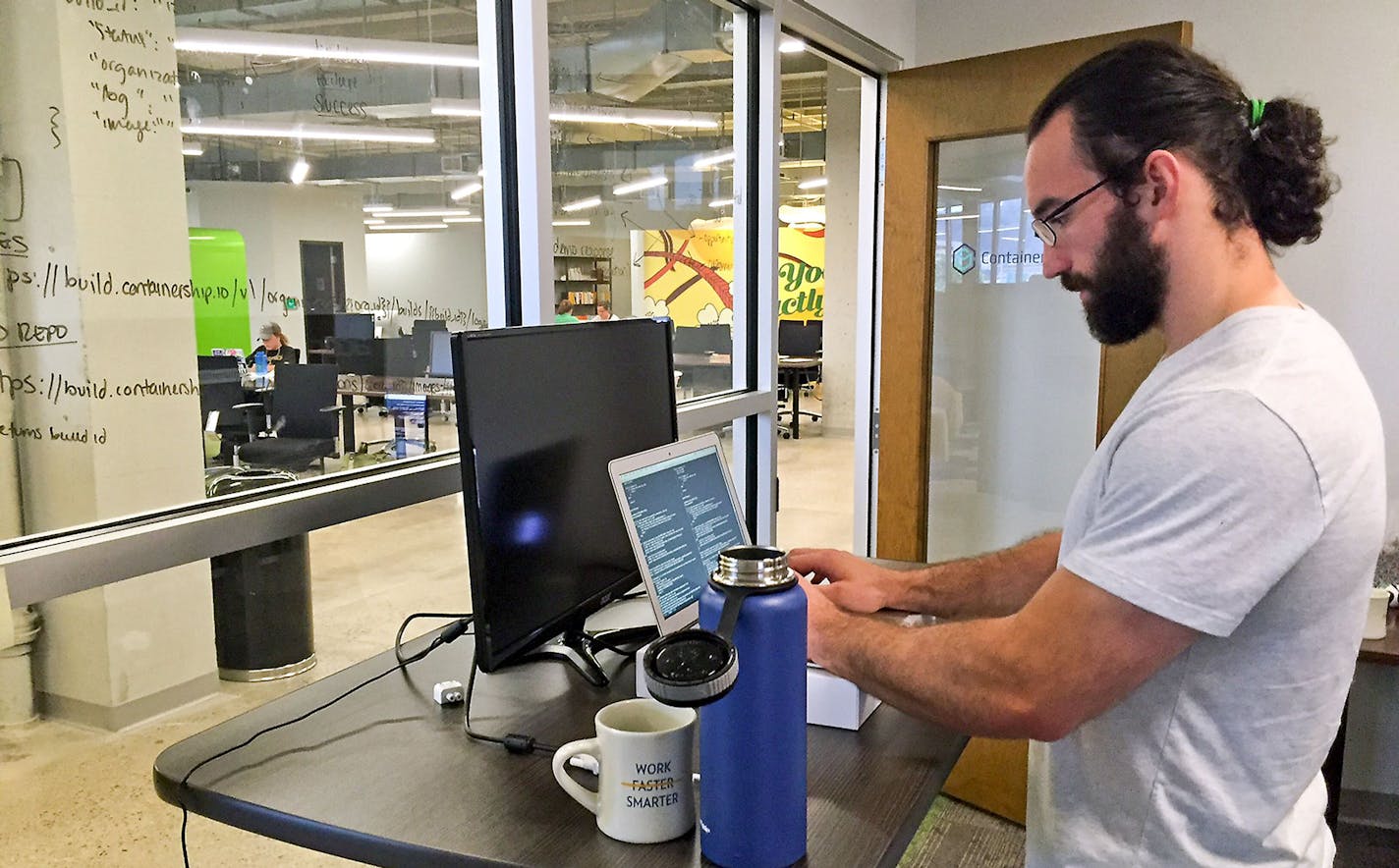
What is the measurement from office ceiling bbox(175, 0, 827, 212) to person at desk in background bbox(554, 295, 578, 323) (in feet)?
0.85

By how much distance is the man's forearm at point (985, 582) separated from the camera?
4.66 ft

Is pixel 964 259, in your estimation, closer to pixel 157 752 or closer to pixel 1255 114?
pixel 1255 114

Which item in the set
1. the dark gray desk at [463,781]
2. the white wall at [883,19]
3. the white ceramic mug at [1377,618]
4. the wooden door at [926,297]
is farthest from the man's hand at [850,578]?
the white wall at [883,19]

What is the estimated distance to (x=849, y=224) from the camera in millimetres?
8266

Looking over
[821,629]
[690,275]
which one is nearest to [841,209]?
[690,275]

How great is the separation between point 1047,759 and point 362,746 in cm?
79

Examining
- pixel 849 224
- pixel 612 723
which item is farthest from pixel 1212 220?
pixel 849 224

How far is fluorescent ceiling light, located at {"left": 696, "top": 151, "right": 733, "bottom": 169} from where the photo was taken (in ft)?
10.9

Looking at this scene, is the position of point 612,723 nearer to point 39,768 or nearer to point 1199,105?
point 1199,105

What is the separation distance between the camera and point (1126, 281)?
42.4 inches

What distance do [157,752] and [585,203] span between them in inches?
89.6

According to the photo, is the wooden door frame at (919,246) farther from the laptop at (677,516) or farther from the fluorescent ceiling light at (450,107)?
the laptop at (677,516)

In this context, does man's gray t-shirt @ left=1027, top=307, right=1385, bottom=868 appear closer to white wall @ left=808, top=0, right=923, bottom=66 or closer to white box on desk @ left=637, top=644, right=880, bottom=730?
white box on desk @ left=637, top=644, right=880, bottom=730

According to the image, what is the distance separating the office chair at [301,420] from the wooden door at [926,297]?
173cm
